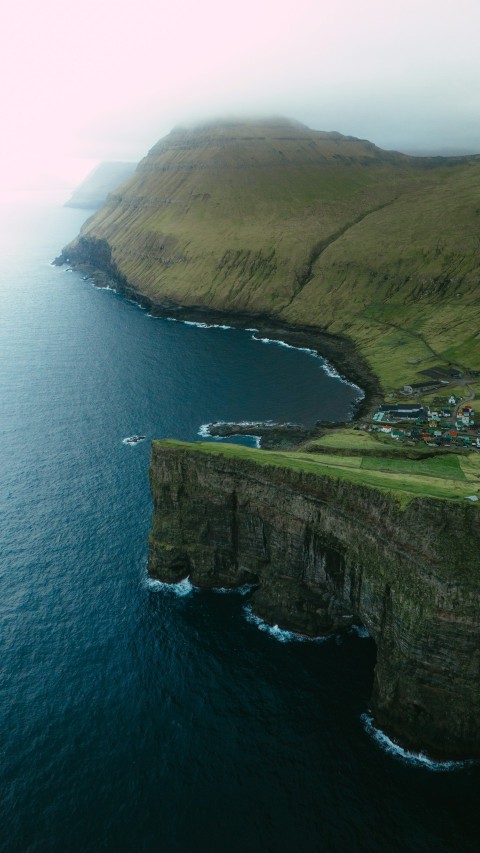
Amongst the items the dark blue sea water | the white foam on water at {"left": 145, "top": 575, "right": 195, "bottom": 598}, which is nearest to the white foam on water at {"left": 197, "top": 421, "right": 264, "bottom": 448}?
the dark blue sea water

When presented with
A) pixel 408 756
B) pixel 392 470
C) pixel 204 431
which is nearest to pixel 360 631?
pixel 408 756

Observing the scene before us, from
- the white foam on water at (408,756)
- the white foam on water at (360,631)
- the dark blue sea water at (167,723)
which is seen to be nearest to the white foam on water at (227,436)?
the dark blue sea water at (167,723)

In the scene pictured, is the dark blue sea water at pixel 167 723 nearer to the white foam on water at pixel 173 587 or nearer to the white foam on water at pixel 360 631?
the white foam on water at pixel 173 587

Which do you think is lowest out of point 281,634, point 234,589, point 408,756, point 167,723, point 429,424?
point 167,723

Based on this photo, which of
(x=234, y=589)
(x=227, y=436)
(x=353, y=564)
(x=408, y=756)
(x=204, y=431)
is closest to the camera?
(x=408, y=756)

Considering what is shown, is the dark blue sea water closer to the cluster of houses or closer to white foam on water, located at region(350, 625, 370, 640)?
white foam on water, located at region(350, 625, 370, 640)

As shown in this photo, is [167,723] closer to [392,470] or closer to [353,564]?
[353,564]
